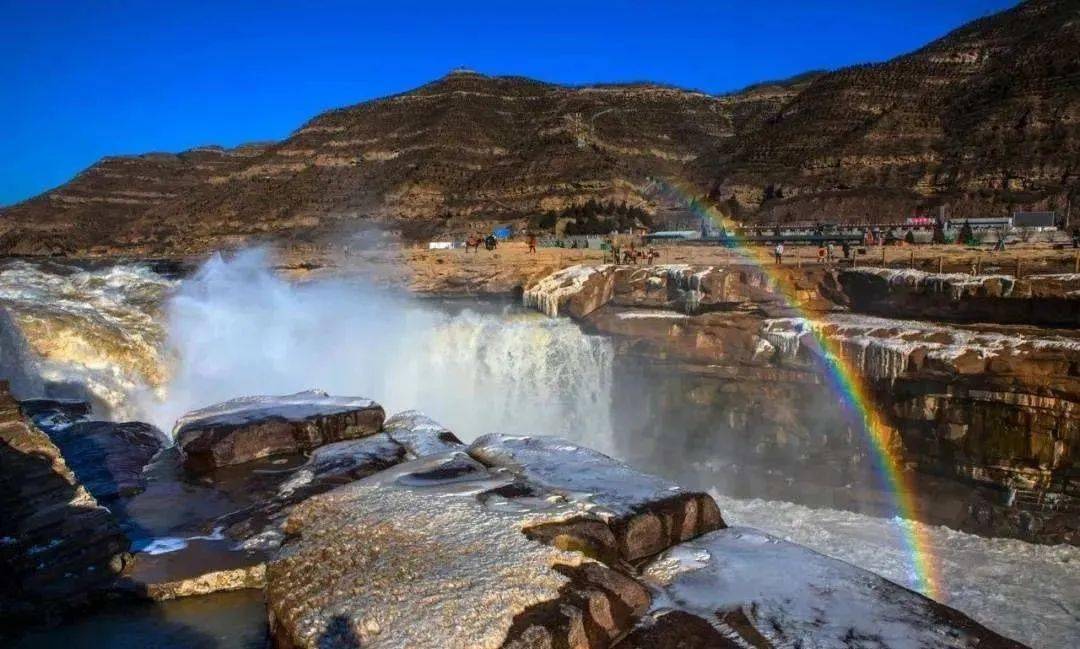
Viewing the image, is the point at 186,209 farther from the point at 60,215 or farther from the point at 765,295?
the point at 765,295

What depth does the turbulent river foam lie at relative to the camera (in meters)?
16.7

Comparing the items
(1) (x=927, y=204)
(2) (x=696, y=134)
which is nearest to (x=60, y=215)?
(2) (x=696, y=134)

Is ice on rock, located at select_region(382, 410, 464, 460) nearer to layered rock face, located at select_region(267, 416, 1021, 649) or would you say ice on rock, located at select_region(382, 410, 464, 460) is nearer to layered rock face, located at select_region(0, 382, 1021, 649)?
layered rock face, located at select_region(0, 382, 1021, 649)

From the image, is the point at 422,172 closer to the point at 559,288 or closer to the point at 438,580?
the point at 559,288

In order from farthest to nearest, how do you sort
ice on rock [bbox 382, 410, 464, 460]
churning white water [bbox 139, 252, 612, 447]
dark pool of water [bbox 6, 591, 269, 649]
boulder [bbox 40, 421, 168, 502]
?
1. churning white water [bbox 139, 252, 612, 447]
2. ice on rock [bbox 382, 410, 464, 460]
3. boulder [bbox 40, 421, 168, 502]
4. dark pool of water [bbox 6, 591, 269, 649]

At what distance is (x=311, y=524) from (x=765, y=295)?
15057 millimetres

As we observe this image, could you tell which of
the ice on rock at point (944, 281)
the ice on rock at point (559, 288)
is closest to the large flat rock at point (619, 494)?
the ice on rock at point (944, 281)

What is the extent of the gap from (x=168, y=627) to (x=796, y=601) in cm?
650

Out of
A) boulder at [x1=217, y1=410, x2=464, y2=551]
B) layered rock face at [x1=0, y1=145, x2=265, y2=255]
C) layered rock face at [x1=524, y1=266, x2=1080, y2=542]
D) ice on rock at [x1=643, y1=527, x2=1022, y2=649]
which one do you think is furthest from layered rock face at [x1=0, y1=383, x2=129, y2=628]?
layered rock face at [x1=0, y1=145, x2=265, y2=255]

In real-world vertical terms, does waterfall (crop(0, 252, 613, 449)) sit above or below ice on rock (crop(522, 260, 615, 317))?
below

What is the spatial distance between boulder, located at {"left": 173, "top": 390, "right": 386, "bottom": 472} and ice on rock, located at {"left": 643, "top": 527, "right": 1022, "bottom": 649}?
715 centimetres

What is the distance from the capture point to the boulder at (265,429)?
1262 centimetres

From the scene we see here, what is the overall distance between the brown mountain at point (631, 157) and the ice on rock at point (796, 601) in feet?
136

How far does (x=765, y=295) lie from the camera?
67.6 ft
